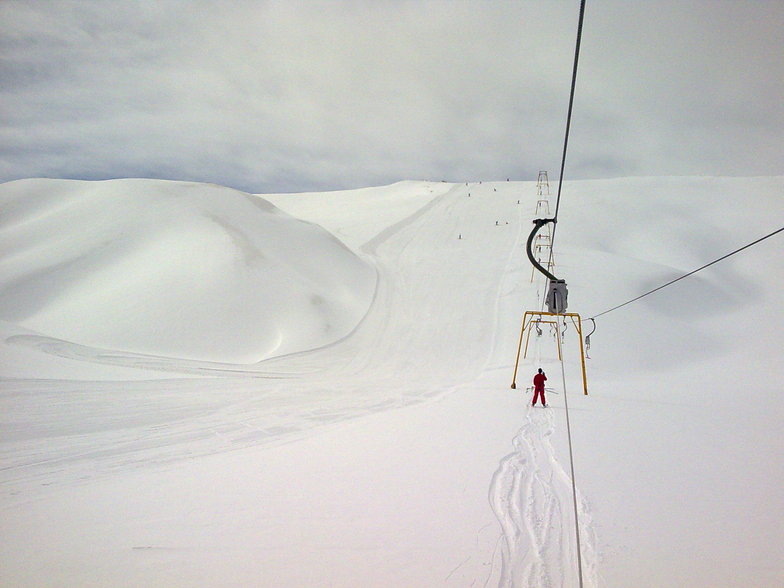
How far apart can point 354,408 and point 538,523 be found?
756cm

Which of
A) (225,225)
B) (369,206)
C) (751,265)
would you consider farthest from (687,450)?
(369,206)

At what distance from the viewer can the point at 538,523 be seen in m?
5.07

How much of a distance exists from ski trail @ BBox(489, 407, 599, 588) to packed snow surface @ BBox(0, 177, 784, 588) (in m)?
0.03

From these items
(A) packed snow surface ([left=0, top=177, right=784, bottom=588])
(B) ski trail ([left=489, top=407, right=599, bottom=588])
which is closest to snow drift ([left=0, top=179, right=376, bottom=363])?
(A) packed snow surface ([left=0, top=177, right=784, bottom=588])

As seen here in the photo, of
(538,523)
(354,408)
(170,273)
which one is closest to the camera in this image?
(538,523)

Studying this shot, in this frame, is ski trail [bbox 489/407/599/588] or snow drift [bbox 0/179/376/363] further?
snow drift [bbox 0/179/376/363]

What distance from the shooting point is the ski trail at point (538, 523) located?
4.13 m

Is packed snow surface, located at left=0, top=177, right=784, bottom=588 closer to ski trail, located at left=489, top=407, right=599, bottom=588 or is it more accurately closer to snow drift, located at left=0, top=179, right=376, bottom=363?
ski trail, located at left=489, top=407, right=599, bottom=588

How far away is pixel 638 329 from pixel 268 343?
16.3m

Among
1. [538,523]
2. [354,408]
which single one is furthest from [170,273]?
[538,523]

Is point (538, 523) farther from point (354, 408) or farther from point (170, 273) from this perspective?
point (170, 273)

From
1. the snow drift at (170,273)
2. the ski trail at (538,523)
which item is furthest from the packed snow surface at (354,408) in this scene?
the snow drift at (170,273)

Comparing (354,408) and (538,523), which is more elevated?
(354,408)

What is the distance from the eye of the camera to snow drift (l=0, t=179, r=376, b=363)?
62.8 ft
